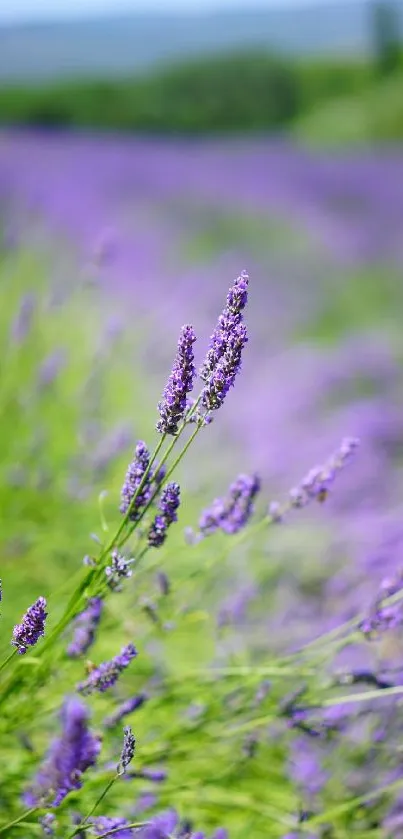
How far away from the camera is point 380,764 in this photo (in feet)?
2.82

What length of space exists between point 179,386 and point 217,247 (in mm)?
2635

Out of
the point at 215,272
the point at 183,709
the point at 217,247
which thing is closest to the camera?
the point at 183,709

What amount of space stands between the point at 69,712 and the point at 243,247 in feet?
9.28

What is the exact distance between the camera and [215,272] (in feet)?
8.23

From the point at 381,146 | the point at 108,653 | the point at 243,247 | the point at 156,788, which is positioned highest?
the point at 381,146

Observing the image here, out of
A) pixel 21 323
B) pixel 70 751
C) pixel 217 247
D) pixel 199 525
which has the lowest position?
pixel 70 751

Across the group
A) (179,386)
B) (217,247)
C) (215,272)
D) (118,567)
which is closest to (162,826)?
(118,567)

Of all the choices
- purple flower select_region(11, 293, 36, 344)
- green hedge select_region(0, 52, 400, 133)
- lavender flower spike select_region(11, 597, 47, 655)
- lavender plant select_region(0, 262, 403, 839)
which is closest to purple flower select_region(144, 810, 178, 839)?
lavender plant select_region(0, 262, 403, 839)

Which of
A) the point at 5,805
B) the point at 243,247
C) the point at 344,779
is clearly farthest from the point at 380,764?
the point at 243,247

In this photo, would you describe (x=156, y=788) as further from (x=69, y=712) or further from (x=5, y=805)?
(x=69, y=712)

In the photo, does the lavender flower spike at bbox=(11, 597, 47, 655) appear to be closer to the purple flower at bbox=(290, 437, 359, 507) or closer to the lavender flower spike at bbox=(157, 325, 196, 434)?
the lavender flower spike at bbox=(157, 325, 196, 434)

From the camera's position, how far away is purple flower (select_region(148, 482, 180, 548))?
539 mm

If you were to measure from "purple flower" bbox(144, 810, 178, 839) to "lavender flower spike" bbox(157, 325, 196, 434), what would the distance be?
22 cm

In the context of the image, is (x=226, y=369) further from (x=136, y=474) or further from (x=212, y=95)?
(x=212, y=95)
